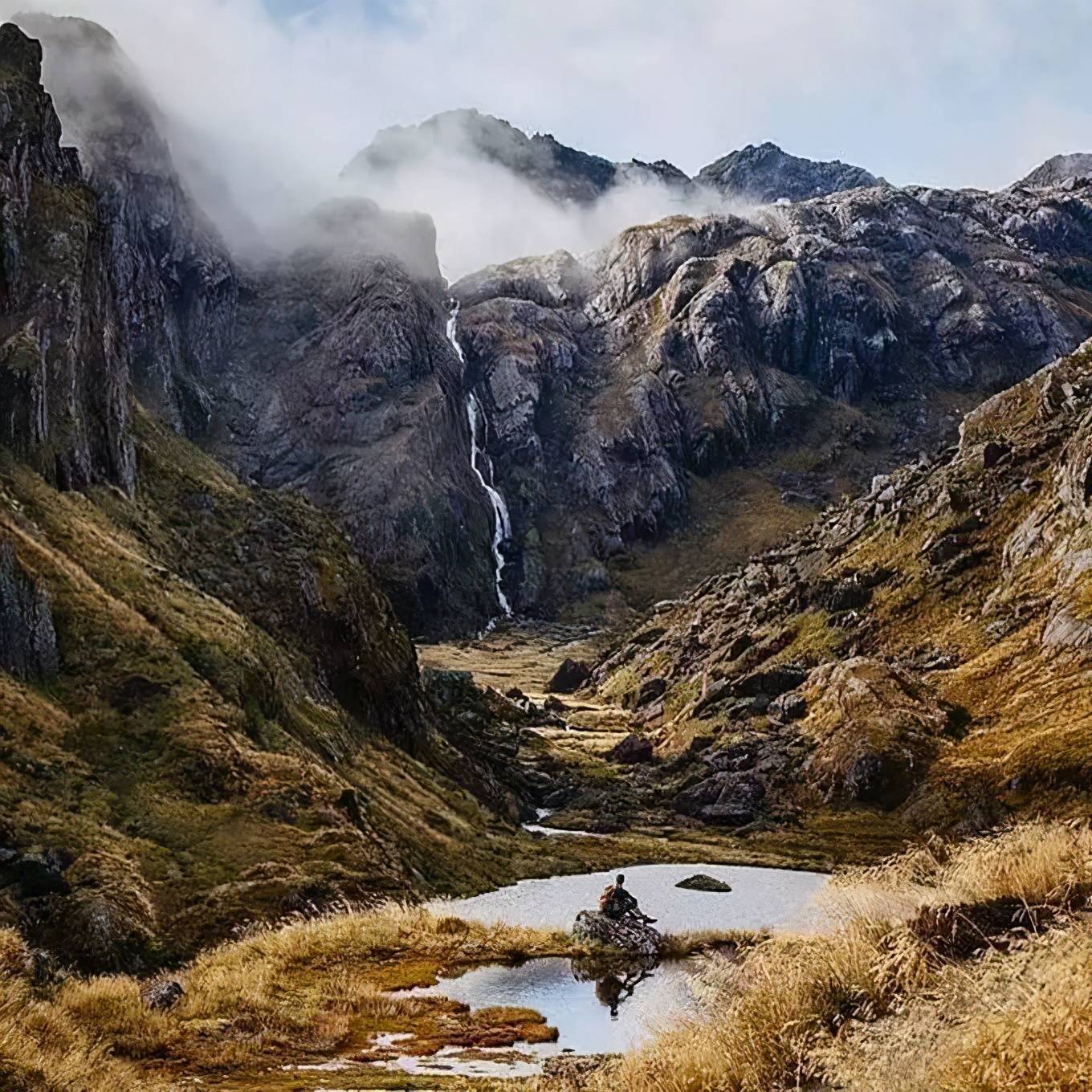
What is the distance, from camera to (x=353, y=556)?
313 feet

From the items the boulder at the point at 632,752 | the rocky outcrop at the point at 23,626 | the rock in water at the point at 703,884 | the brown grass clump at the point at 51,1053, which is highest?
the rocky outcrop at the point at 23,626

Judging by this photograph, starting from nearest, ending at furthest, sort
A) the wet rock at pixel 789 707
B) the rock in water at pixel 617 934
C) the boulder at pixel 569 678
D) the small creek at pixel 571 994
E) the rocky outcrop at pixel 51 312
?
the small creek at pixel 571 994, the rock in water at pixel 617 934, the rocky outcrop at pixel 51 312, the wet rock at pixel 789 707, the boulder at pixel 569 678

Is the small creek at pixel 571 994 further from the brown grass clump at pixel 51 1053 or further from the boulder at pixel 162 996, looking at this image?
the boulder at pixel 162 996

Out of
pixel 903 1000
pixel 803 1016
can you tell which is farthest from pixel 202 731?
pixel 903 1000

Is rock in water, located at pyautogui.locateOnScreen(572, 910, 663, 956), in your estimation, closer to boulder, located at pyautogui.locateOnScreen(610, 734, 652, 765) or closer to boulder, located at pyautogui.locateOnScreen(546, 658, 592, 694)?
boulder, located at pyautogui.locateOnScreen(610, 734, 652, 765)

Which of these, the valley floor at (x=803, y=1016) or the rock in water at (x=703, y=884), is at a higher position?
the valley floor at (x=803, y=1016)

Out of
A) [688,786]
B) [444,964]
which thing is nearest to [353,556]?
[688,786]

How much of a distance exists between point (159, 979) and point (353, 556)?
2800 inches

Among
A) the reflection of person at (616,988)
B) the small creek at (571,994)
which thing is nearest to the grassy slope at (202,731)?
the small creek at (571,994)

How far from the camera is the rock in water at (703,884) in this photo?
63.5 meters

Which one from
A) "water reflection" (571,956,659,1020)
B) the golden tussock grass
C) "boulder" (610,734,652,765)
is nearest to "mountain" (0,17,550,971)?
"water reflection" (571,956,659,1020)

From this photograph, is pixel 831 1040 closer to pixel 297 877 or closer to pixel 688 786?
pixel 297 877

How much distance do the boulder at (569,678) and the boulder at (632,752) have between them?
55.0 metres

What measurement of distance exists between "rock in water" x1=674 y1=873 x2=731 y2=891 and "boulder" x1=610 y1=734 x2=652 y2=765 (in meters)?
52.4
